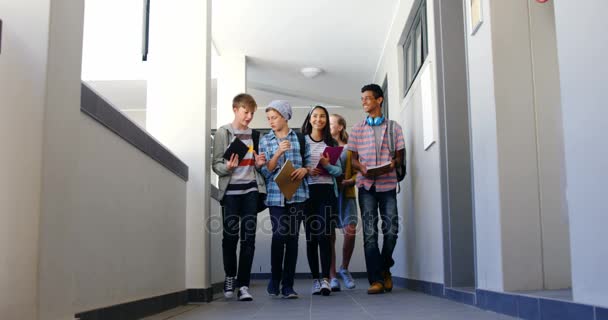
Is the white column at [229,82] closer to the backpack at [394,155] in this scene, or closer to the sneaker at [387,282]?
the backpack at [394,155]

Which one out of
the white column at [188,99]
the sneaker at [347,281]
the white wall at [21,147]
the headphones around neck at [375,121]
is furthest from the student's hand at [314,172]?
the white wall at [21,147]

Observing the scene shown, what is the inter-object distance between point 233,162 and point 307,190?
1.86 ft

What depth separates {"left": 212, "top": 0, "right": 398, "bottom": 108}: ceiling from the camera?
25.8ft

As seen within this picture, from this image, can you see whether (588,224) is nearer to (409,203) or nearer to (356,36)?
(409,203)

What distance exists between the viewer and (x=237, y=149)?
4938 mm

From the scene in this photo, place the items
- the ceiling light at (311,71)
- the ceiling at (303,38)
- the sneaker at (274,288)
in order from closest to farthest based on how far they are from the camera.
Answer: the sneaker at (274,288) < the ceiling at (303,38) < the ceiling light at (311,71)

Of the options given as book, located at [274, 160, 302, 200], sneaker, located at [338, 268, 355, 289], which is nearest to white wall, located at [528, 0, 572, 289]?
book, located at [274, 160, 302, 200]

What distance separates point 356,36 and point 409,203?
3.08m

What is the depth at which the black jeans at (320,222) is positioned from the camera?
533 centimetres

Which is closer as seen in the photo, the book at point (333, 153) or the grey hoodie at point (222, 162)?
the grey hoodie at point (222, 162)

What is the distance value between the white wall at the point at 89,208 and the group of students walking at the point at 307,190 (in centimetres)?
66

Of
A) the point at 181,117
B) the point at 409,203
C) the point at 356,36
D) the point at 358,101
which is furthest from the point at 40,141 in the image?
the point at 358,101

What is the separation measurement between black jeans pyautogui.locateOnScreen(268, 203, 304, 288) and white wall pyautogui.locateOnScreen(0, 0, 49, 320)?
9.66ft

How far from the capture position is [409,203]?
6383mm
